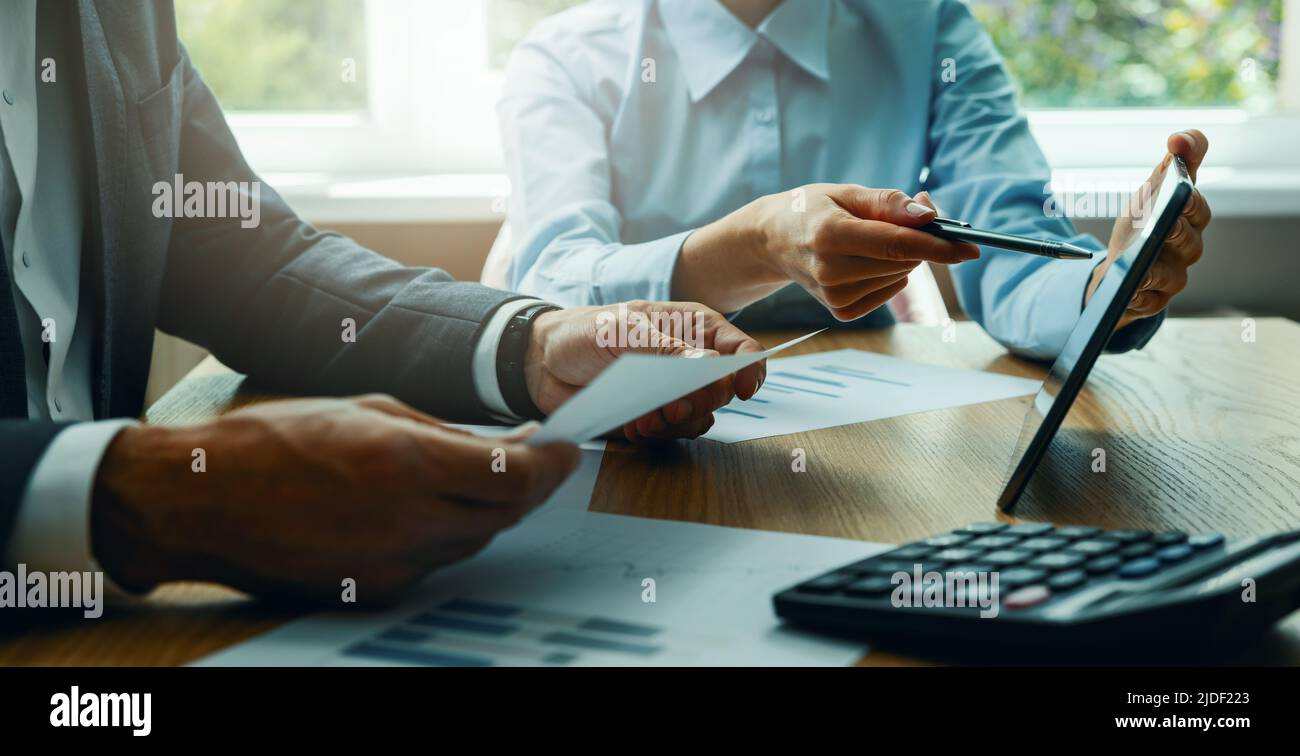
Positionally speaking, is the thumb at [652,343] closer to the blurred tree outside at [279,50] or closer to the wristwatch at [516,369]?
the wristwatch at [516,369]

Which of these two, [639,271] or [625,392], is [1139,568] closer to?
[625,392]

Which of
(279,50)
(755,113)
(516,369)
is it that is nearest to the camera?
(516,369)

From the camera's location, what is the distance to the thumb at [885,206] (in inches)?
28.8

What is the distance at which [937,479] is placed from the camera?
63cm

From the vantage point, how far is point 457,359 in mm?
794

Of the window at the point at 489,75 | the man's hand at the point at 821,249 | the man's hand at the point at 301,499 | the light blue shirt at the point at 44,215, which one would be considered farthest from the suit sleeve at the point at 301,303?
the window at the point at 489,75

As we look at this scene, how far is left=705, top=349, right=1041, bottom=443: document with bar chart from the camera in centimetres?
78

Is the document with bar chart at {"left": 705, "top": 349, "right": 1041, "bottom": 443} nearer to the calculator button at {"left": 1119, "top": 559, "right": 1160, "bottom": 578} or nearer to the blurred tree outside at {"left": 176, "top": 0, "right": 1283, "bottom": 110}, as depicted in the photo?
the calculator button at {"left": 1119, "top": 559, "right": 1160, "bottom": 578}

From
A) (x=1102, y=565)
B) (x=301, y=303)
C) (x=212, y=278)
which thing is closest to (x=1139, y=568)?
(x=1102, y=565)

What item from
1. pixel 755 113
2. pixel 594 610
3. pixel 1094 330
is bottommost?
pixel 594 610

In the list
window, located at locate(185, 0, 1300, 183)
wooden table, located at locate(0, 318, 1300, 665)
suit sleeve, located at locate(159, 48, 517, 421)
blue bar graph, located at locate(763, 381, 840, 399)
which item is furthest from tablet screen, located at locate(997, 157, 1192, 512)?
window, located at locate(185, 0, 1300, 183)

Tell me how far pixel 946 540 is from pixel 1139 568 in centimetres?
9
